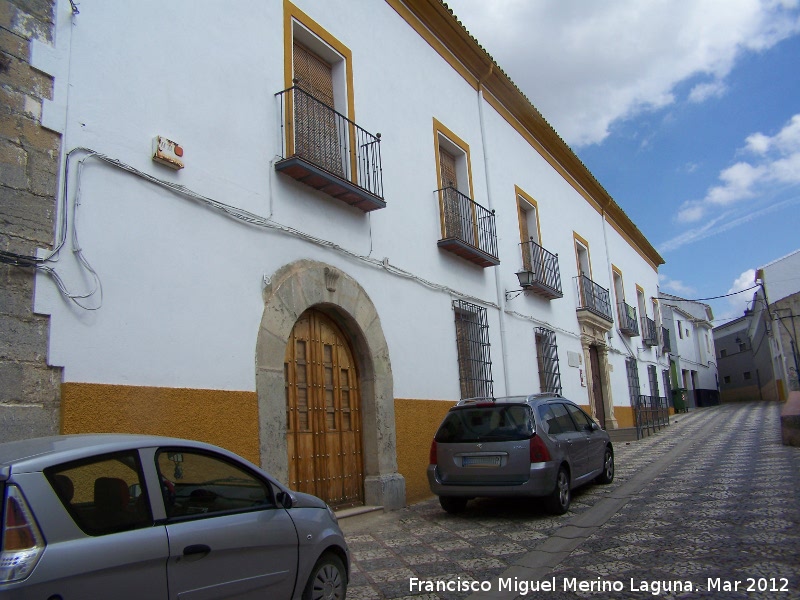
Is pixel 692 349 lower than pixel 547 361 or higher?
higher

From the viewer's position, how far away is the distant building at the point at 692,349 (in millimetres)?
34438

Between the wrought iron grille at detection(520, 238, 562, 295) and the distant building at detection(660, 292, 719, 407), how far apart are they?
19782mm

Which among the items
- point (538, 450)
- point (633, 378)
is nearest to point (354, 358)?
point (538, 450)

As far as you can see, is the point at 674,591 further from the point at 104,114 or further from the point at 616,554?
the point at 104,114

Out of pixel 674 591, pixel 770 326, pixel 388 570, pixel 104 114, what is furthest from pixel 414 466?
pixel 770 326

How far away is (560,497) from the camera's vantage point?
6715mm

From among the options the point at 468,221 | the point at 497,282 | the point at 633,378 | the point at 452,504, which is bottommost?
the point at 452,504

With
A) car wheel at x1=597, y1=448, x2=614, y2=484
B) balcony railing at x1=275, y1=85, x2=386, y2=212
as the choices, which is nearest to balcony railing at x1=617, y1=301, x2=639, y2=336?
car wheel at x1=597, y1=448, x2=614, y2=484

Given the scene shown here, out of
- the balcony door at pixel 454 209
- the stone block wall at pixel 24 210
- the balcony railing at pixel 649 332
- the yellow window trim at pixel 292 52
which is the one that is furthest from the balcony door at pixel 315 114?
the balcony railing at pixel 649 332

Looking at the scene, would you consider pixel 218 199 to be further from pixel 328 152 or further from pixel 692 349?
pixel 692 349

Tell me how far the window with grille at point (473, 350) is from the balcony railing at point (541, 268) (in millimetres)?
2236

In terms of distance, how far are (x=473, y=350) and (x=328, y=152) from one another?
13.9ft

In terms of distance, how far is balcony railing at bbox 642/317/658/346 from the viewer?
22.5 metres

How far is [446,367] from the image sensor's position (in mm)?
9336
